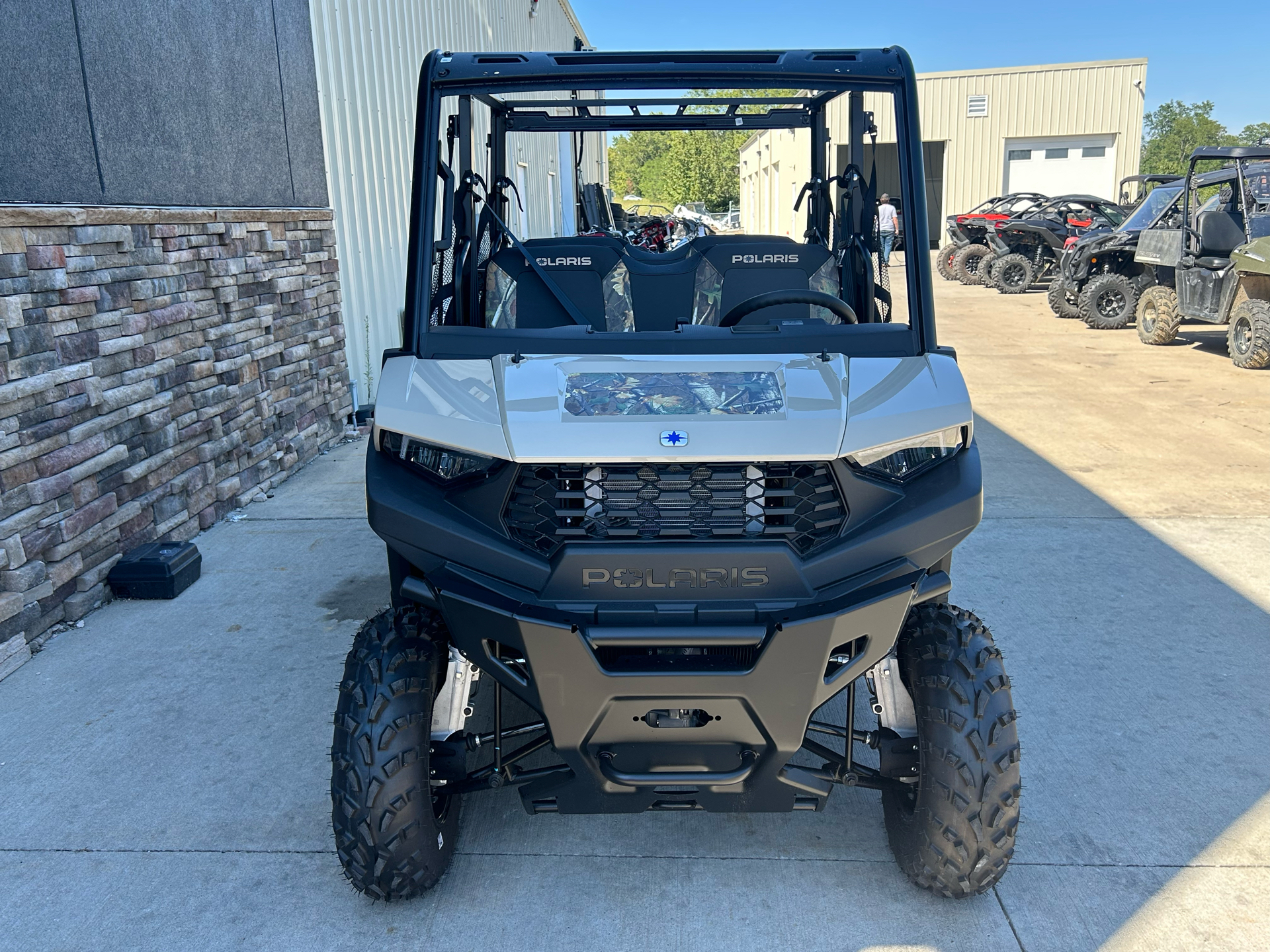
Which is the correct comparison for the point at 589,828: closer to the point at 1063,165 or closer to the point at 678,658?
the point at 678,658

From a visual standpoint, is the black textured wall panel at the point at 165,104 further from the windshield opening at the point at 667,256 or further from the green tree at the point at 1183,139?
the green tree at the point at 1183,139

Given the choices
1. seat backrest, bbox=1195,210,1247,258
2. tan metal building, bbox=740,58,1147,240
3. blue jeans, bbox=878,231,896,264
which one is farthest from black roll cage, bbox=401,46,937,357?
tan metal building, bbox=740,58,1147,240

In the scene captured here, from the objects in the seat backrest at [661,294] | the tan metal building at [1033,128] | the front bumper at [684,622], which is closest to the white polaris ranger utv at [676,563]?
the front bumper at [684,622]

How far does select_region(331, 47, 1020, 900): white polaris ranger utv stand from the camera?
7.47 feet

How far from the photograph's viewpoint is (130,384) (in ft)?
16.0

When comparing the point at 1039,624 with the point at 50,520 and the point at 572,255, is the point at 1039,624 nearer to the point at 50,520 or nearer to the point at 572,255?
the point at 572,255

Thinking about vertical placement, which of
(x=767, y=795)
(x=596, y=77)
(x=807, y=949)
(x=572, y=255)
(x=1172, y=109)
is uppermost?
(x=1172, y=109)

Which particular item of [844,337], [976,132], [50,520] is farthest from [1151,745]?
[976,132]

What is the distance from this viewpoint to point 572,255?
3.84 meters

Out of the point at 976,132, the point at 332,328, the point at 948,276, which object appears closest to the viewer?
the point at 332,328

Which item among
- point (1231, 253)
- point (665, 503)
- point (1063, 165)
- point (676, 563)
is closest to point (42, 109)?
point (665, 503)

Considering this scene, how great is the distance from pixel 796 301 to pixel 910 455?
0.80 m

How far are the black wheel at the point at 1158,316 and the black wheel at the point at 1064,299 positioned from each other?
2088mm

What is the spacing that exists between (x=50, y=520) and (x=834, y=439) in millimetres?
3405
